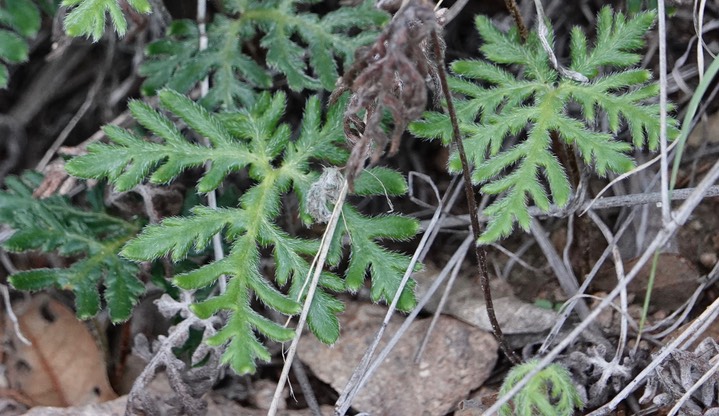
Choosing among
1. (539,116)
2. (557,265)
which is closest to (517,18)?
(539,116)

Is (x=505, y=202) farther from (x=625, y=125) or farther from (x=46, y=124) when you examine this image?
(x=46, y=124)

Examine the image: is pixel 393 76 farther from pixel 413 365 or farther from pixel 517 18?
pixel 413 365

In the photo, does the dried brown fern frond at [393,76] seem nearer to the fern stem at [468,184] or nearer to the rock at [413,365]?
the fern stem at [468,184]

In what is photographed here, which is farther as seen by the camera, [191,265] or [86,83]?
[86,83]

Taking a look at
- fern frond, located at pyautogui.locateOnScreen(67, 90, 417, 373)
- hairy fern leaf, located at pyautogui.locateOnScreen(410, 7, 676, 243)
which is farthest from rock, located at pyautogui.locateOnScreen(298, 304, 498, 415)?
hairy fern leaf, located at pyautogui.locateOnScreen(410, 7, 676, 243)

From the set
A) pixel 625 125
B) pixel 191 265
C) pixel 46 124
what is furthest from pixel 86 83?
pixel 625 125
